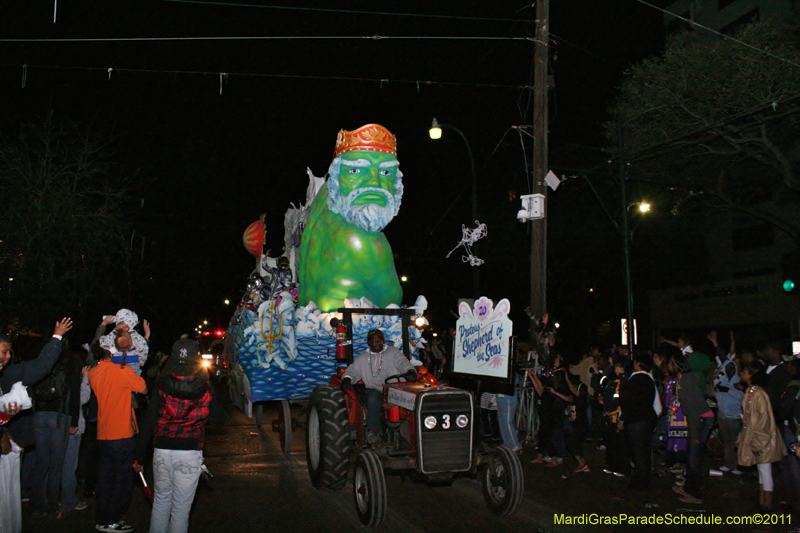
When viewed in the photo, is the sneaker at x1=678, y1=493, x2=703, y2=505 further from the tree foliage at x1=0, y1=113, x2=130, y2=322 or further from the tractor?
the tree foliage at x1=0, y1=113, x2=130, y2=322

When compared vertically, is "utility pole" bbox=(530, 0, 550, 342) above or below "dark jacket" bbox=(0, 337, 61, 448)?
above

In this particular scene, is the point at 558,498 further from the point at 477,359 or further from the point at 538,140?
the point at 538,140

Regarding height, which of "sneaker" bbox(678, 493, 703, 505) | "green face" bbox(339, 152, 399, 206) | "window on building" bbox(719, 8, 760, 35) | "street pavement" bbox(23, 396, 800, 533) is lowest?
"street pavement" bbox(23, 396, 800, 533)

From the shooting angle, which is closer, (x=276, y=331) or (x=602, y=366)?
(x=276, y=331)

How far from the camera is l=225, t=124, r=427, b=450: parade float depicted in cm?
1004

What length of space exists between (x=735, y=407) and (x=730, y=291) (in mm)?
20225

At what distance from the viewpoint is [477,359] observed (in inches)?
315

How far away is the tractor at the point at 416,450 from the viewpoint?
625cm

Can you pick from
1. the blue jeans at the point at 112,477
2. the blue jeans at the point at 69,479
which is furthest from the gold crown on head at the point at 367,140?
the blue jeans at the point at 112,477

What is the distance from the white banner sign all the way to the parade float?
125 centimetres

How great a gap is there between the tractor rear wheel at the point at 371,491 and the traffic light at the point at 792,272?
18.3ft

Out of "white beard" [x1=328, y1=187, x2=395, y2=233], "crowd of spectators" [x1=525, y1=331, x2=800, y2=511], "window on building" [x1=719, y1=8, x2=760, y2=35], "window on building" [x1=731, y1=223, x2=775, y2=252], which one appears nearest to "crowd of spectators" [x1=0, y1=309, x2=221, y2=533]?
"white beard" [x1=328, y1=187, x2=395, y2=233]

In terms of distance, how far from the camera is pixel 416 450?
21.1 feet

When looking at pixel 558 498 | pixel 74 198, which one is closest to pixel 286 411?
pixel 558 498
